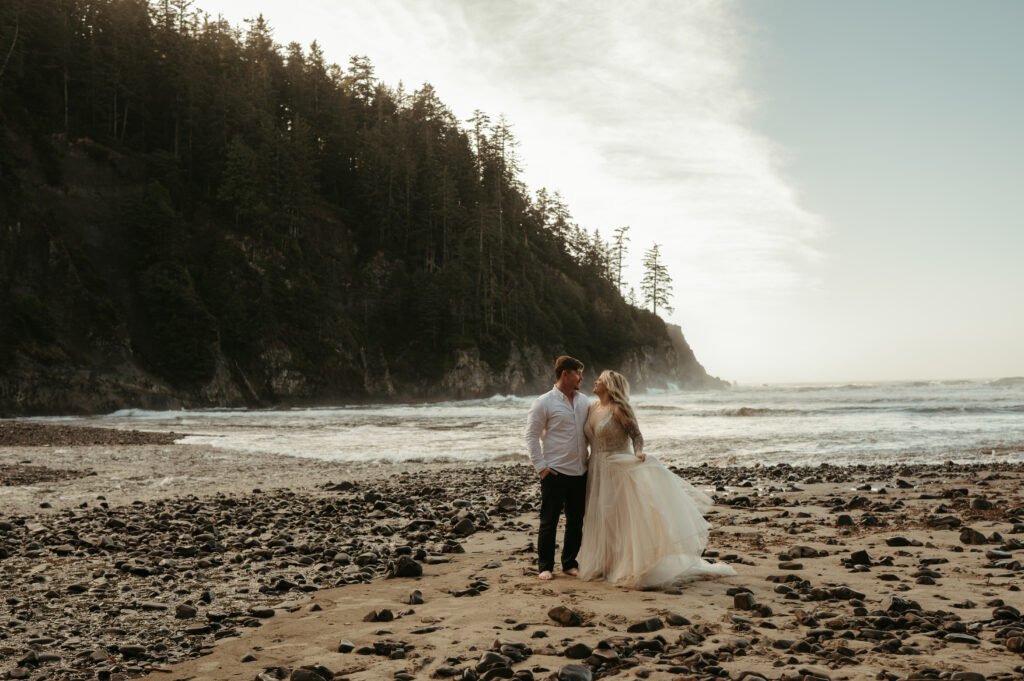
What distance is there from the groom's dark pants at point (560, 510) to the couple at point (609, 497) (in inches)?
0.4

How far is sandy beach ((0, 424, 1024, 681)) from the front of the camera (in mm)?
4605

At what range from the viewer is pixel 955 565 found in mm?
6973

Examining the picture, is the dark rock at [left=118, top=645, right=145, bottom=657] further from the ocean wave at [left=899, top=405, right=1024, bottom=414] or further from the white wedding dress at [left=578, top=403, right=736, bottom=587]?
the ocean wave at [left=899, top=405, right=1024, bottom=414]

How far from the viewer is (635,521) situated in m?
6.70

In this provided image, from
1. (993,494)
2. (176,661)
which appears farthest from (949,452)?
(176,661)

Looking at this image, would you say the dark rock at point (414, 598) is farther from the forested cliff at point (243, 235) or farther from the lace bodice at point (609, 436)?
the forested cliff at point (243, 235)

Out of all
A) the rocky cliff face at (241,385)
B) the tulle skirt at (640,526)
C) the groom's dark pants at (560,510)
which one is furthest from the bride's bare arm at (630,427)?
the rocky cliff face at (241,385)

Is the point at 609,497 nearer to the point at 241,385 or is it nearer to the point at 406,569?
the point at 406,569

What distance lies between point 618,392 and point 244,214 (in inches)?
2342

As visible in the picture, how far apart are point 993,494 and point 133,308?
5409 centimetres

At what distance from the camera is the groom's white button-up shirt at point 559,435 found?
7.25 meters

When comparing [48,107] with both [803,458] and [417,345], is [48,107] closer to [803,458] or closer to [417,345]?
[417,345]

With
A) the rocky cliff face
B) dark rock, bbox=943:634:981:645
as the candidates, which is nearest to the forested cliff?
the rocky cliff face

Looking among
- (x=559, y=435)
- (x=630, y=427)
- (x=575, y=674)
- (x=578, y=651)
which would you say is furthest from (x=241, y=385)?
(x=575, y=674)
